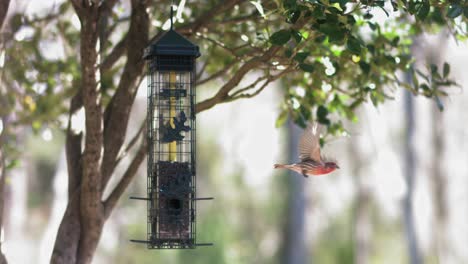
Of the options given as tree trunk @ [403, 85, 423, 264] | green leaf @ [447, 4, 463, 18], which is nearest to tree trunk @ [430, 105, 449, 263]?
tree trunk @ [403, 85, 423, 264]

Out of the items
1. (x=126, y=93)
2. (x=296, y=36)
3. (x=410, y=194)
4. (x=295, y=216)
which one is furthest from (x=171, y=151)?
(x=295, y=216)

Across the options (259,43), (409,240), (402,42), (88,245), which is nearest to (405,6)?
(259,43)

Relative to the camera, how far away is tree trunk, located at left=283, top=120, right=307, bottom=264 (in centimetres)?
1995

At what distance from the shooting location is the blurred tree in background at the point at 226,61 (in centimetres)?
494

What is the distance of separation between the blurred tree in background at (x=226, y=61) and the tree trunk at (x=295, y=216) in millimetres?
13028

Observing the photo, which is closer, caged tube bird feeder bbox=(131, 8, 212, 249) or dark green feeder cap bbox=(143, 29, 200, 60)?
dark green feeder cap bbox=(143, 29, 200, 60)

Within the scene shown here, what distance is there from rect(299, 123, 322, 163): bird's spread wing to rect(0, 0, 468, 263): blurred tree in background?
0.34 metres

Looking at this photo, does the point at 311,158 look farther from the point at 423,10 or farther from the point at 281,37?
the point at 423,10

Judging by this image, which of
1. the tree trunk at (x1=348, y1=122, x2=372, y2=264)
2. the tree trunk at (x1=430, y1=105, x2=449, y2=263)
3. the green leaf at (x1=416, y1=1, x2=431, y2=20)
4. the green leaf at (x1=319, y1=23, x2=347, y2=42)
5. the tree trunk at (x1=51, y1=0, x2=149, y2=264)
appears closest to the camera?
the green leaf at (x1=319, y1=23, x2=347, y2=42)

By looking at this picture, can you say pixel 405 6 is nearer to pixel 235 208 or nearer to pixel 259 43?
pixel 259 43

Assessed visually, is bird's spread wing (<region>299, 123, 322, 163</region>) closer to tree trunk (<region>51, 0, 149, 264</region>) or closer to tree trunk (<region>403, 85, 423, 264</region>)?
tree trunk (<region>51, 0, 149, 264</region>)

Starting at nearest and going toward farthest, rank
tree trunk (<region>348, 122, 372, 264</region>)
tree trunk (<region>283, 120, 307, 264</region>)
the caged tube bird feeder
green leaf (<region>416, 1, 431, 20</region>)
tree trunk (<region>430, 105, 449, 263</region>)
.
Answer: green leaf (<region>416, 1, 431, 20</region>), the caged tube bird feeder, tree trunk (<region>283, 120, 307, 264</region>), tree trunk (<region>430, 105, 449, 263</region>), tree trunk (<region>348, 122, 372, 264</region>)

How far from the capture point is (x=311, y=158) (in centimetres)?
541

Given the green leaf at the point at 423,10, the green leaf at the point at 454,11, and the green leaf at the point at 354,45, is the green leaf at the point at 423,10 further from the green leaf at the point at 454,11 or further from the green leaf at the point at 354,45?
the green leaf at the point at 354,45
